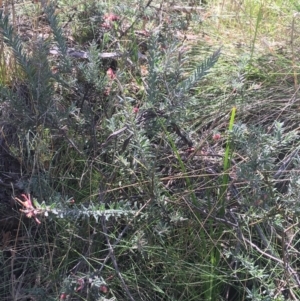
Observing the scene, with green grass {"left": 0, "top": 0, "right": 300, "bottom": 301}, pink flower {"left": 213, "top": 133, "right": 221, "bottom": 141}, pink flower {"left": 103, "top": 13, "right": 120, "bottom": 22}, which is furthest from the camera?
pink flower {"left": 103, "top": 13, "right": 120, "bottom": 22}

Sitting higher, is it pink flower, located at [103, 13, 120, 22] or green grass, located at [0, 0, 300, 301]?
pink flower, located at [103, 13, 120, 22]

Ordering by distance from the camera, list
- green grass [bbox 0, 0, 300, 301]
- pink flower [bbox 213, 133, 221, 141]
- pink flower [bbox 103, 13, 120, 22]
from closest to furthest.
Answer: green grass [bbox 0, 0, 300, 301] < pink flower [bbox 213, 133, 221, 141] < pink flower [bbox 103, 13, 120, 22]

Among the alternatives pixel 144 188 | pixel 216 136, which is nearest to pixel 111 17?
pixel 216 136

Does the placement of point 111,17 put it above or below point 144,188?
above

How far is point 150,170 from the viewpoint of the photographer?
159 centimetres

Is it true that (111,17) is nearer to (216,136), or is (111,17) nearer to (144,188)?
(216,136)

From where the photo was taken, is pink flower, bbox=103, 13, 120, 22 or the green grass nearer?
the green grass

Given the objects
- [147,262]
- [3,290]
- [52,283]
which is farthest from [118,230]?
[3,290]

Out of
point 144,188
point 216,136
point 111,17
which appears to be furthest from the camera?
point 111,17

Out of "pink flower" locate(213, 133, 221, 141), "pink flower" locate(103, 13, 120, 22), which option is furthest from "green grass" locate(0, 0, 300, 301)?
"pink flower" locate(103, 13, 120, 22)

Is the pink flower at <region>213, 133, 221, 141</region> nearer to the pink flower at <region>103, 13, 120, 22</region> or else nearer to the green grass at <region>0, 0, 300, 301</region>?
the green grass at <region>0, 0, 300, 301</region>

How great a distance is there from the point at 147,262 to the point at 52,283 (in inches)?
10.9

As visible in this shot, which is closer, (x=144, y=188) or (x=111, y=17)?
(x=144, y=188)

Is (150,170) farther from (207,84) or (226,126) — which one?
(207,84)
